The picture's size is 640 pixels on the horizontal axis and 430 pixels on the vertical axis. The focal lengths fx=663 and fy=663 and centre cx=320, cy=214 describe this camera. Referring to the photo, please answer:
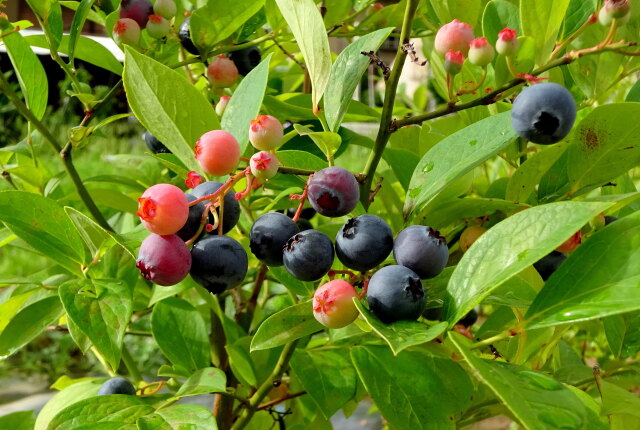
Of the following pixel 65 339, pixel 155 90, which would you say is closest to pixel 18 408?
pixel 65 339

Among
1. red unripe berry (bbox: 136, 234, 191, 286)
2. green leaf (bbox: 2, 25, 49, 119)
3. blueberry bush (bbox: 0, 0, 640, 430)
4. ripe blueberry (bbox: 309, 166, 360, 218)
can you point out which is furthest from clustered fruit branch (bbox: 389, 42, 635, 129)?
green leaf (bbox: 2, 25, 49, 119)

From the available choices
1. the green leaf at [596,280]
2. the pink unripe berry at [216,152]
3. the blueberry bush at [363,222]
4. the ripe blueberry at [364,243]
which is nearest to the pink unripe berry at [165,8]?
the blueberry bush at [363,222]

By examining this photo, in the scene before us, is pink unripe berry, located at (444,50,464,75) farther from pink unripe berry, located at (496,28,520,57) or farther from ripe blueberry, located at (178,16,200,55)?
ripe blueberry, located at (178,16,200,55)

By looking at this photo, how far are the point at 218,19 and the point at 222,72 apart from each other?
0.09 metres

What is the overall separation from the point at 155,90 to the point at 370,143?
0.39m

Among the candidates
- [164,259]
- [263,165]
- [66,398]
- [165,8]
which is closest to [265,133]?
[263,165]

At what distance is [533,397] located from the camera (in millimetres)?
408

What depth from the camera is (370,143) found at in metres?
0.90

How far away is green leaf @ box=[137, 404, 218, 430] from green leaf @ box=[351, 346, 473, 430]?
0.48 feet

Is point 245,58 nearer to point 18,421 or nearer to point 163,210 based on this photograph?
point 163,210

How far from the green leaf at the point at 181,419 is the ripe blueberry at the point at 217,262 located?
5.8 inches

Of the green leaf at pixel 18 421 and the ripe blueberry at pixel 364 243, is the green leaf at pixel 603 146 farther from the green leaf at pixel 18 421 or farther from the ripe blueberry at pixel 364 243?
Answer: the green leaf at pixel 18 421

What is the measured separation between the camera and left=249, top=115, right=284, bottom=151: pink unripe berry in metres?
0.54

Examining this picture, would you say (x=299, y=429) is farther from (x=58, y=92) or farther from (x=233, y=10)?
(x=58, y=92)
